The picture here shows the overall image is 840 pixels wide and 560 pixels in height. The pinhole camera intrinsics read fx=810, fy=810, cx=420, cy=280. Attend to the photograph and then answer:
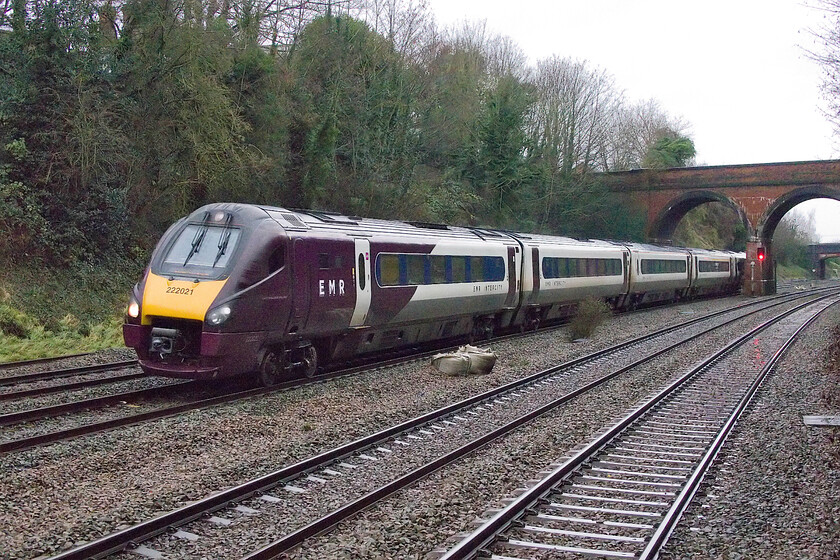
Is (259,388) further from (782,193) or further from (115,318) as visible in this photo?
(782,193)

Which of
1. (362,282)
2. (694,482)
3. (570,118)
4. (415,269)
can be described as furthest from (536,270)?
(570,118)

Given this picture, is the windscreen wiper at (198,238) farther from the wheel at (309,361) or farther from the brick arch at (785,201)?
the brick arch at (785,201)

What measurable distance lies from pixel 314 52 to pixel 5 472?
27.7 m

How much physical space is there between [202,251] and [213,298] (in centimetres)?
114

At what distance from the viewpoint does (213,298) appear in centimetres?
1125

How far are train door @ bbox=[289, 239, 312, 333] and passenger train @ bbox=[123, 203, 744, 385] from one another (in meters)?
0.03

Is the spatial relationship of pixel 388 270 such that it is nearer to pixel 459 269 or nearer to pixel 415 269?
pixel 415 269

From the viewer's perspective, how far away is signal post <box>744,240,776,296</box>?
52281 mm

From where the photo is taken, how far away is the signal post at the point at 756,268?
52281 millimetres

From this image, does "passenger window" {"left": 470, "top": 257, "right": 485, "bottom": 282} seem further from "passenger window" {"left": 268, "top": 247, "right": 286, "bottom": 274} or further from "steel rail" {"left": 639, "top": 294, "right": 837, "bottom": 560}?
"passenger window" {"left": 268, "top": 247, "right": 286, "bottom": 274}

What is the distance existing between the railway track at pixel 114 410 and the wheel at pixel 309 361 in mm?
168

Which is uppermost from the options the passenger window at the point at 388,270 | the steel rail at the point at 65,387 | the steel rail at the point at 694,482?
the passenger window at the point at 388,270

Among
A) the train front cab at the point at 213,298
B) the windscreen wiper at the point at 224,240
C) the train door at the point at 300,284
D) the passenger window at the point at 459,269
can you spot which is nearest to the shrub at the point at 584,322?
the passenger window at the point at 459,269

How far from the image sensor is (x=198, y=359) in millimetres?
11305
